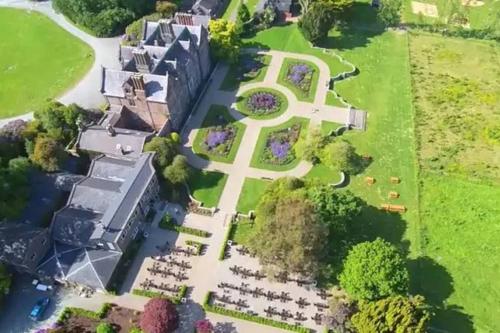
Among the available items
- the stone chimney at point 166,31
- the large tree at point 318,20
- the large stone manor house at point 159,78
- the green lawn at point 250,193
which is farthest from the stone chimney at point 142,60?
the large tree at point 318,20

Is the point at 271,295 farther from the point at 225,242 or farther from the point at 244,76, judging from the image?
the point at 244,76

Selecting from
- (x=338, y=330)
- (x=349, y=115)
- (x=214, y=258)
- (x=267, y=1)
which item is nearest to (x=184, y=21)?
(x=267, y=1)

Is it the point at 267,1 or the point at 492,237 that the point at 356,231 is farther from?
the point at 267,1

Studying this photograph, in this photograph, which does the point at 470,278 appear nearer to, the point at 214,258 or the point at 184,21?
the point at 214,258

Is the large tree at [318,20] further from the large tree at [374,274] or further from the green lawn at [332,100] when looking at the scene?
the large tree at [374,274]

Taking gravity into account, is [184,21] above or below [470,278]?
above

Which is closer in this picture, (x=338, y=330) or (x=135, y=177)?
(x=338, y=330)

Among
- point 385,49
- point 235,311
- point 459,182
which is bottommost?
point 235,311

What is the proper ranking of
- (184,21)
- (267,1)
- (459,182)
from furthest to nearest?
(267,1)
(184,21)
(459,182)

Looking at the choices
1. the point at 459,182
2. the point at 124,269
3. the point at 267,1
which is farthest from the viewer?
the point at 267,1
